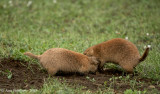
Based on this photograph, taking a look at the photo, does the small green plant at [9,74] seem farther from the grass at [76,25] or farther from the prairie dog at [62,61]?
the grass at [76,25]

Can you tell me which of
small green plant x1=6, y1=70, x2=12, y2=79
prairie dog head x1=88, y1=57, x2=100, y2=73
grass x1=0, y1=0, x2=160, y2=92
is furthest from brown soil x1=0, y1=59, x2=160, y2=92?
grass x1=0, y1=0, x2=160, y2=92

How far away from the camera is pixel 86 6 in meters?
10.4

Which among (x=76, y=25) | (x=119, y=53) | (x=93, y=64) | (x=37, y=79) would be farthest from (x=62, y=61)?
(x=76, y=25)

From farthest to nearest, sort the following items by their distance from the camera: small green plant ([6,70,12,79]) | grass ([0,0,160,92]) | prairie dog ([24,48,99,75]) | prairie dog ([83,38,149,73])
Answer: grass ([0,0,160,92]) → prairie dog ([83,38,149,73]) → prairie dog ([24,48,99,75]) → small green plant ([6,70,12,79])

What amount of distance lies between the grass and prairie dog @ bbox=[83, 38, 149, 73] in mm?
287

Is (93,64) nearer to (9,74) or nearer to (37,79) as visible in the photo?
(37,79)

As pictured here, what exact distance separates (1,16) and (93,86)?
587cm

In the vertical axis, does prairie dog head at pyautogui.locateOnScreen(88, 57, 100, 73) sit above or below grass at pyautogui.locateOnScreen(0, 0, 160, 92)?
below

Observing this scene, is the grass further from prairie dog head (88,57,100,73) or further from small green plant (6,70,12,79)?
prairie dog head (88,57,100,73)

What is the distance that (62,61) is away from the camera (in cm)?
500

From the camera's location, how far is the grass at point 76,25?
6.45 m

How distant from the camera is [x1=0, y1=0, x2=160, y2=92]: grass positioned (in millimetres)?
6448

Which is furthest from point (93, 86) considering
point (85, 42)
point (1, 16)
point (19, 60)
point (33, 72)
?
point (1, 16)

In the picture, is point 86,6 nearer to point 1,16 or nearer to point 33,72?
point 1,16
